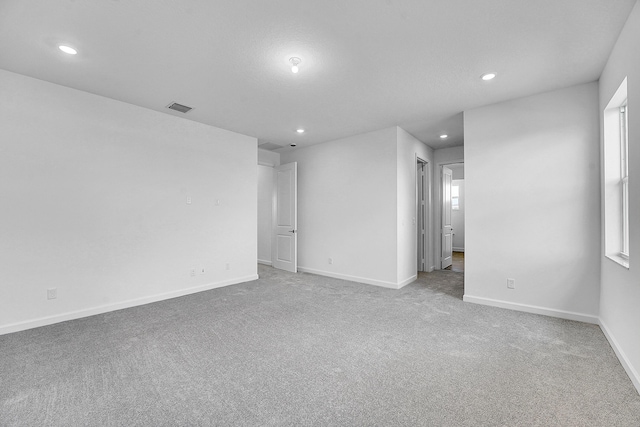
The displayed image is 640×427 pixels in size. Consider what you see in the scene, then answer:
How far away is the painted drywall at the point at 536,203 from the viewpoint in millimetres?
3180

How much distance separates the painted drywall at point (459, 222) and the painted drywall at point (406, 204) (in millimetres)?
5109

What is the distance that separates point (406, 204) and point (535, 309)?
2.37 meters

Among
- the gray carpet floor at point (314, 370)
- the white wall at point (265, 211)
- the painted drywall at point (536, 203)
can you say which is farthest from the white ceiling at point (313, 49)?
the white wall at point (265, 211)

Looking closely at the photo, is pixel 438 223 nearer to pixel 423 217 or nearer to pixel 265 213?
pixel 423 217

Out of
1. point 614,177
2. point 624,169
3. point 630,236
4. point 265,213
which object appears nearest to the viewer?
point 630,236

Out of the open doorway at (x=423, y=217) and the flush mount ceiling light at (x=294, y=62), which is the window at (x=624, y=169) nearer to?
the flush mount ceiling light at (x=294, y=62)

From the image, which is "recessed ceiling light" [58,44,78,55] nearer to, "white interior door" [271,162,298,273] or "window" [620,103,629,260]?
"white interior door" [271,162,298,273]

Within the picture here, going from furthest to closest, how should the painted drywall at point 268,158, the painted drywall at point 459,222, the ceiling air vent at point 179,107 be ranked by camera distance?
the painted drywall at point 459,222 → the painted drywall at point 268,158 → the ceiling air vent at point 179,107

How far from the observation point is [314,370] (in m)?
2.17

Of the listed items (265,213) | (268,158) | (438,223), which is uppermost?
(268,158)

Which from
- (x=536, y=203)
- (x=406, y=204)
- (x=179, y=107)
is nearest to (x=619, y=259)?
(x=536, y=203)

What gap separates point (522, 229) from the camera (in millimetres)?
3545

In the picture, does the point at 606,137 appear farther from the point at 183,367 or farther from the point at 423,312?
the point at 183,367

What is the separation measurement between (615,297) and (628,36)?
2203 mm
